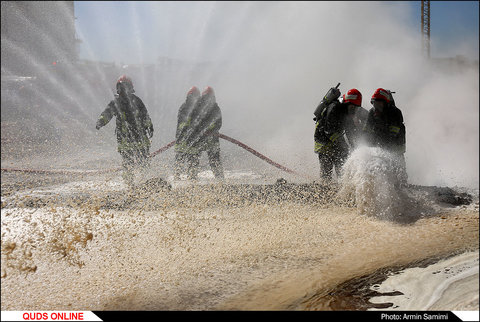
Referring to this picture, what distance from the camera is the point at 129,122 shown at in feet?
20.0

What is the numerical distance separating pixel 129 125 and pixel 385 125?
164 inches

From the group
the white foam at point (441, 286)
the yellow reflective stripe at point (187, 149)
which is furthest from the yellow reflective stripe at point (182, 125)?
the white foam at point (441, 286)

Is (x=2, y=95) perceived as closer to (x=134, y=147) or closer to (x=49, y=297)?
(x=134, y=147)

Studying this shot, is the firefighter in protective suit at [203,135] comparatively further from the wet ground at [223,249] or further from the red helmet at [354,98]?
the red helmet at [354,98]

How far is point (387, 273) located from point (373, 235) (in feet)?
2.16

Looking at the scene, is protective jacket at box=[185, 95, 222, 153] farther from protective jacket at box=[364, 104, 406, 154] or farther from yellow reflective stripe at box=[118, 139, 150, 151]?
protective jacket at box=[364, 104, 406, 154]

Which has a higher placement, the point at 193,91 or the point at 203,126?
the point at 193,91

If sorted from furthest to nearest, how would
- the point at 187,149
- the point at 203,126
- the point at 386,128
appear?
1. the point at 203,126
2. the point at 187,149
3. the point at 386,128

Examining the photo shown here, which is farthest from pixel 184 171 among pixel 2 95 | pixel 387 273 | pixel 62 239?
pixel 2 95

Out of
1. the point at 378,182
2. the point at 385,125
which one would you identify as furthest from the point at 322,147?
the point at 385,125

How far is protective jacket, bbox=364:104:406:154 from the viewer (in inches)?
124

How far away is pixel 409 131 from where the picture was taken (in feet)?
41.0

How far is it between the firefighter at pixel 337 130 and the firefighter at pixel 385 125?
1.40m

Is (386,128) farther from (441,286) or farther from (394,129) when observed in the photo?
(441,286)
